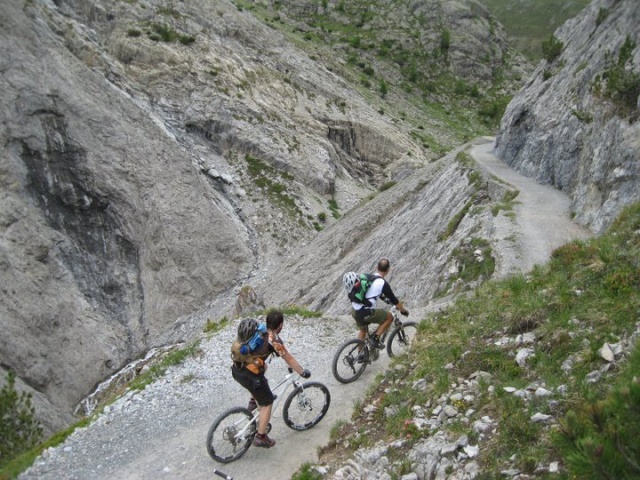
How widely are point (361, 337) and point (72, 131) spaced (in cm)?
3591

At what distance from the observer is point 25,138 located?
124 ft

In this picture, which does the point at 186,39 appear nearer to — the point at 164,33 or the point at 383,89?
the point at 164,33

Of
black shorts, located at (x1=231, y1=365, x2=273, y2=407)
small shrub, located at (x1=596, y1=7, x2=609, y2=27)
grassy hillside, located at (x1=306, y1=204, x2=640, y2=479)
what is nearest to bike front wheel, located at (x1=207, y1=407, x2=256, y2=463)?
black shorts, located at (x1=231, y1=365, x2=273, y2=407)

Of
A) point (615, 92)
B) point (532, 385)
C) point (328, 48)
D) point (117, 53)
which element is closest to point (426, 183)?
point (615, 92)

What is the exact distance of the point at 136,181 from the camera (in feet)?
135

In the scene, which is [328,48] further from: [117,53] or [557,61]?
[557,61]

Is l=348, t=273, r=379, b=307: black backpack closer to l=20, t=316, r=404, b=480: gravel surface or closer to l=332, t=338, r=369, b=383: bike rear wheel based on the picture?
l=332, t=338, r=369, b=383: bike rear wheel

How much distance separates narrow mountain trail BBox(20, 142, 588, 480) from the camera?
32.6ft

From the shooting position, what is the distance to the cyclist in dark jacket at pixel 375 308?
458 inches

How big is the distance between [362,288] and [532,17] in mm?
176514

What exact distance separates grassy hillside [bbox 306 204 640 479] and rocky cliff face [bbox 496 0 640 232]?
9.15 meters

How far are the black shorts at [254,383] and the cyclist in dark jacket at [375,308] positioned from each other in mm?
3205

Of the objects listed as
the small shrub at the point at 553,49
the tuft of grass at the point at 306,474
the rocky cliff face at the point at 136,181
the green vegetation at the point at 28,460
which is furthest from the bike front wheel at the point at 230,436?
the small shrub at the point at 553,49

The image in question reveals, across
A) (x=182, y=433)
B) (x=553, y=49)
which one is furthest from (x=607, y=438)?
(x=553, y=49)
